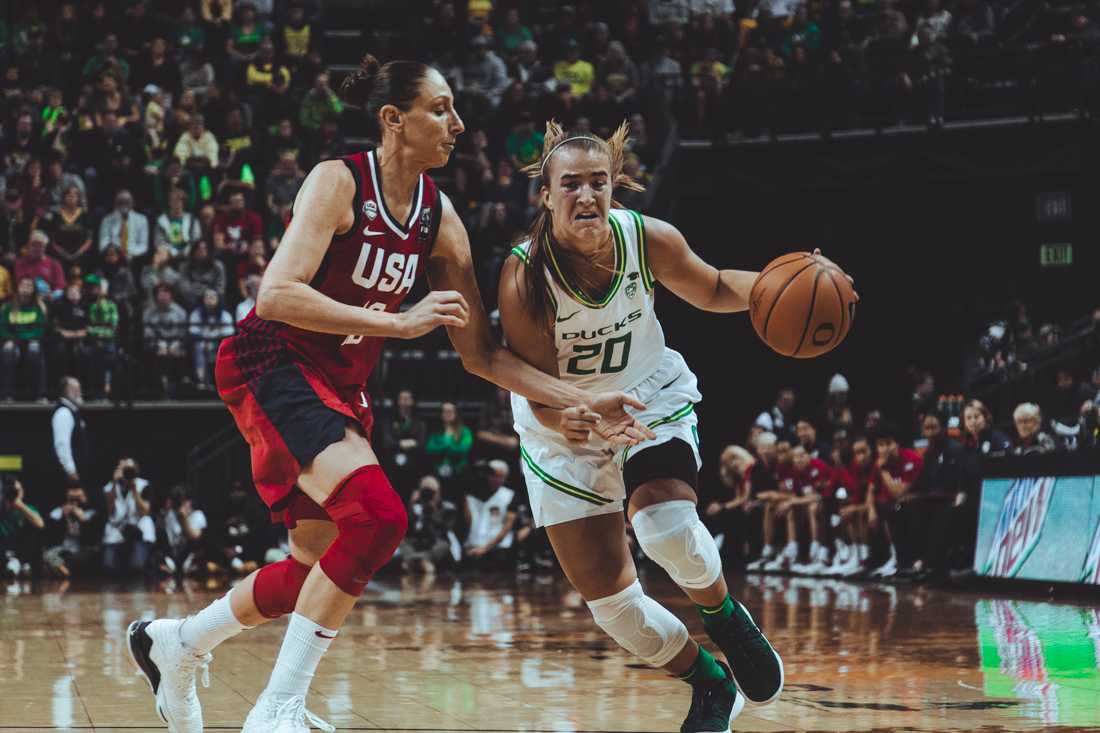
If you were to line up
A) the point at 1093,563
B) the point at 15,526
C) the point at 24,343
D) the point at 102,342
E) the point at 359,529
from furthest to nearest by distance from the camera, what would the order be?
1. the point at 102,342
2. the point at 24,343
3. the point at 15,526
4. the point at 1093,563
5. the point at 359,529

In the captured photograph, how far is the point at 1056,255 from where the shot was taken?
62.0ft

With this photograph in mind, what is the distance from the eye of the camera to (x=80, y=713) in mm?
5445

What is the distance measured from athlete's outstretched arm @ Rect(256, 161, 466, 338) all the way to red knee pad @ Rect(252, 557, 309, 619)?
83 cm

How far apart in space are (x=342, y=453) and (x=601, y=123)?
14.3 m

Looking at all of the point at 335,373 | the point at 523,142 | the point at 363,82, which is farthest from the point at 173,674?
the point at 523,142

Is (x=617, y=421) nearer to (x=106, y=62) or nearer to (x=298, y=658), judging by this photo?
(x=298, y=658)

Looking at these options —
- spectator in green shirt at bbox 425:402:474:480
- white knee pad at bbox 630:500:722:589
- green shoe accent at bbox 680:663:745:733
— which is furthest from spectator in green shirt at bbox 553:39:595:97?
green shoe accent at bbox 680:663:745:733

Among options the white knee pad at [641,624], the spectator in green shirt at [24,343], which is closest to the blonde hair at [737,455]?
the spectator in green shirt at [24,343]

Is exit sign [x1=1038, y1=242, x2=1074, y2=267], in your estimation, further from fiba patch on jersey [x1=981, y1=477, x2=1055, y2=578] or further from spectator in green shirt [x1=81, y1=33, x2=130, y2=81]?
spectator in green shirt [x1=81, y1=33, x2=130, y2=81]

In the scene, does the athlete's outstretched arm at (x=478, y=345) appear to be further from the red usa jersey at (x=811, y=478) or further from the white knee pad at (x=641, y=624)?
the red usa jersey at (x=811, y=478)

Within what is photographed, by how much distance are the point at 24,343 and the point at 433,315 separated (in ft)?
41.8

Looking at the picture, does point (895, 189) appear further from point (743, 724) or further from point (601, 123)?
point (743, 724)

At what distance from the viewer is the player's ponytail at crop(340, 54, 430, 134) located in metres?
4.59

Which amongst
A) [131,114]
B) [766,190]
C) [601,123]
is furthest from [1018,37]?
[131,114]
